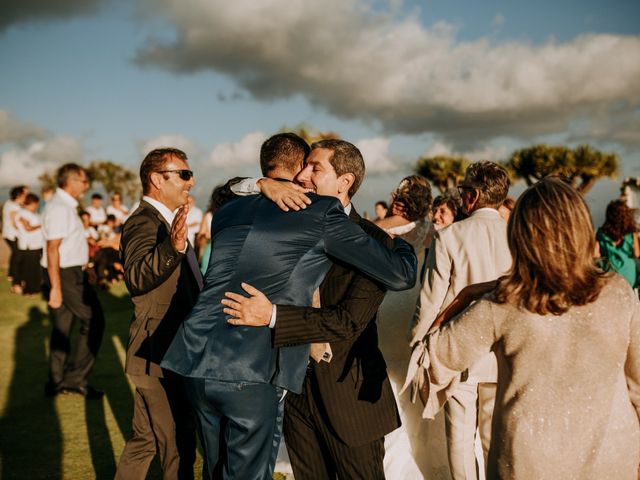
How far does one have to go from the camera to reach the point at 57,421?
18.2 feet

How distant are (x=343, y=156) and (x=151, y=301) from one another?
1.46 metres

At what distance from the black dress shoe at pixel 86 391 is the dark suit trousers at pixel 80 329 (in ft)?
0.14

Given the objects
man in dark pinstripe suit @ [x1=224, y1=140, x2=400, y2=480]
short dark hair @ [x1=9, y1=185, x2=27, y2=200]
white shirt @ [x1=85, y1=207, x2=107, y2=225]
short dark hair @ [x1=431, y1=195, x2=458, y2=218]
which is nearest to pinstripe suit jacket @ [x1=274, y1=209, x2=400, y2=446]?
man in dark pinstripe suit @ [x1=224, y1=140, x2=400, y2=480]

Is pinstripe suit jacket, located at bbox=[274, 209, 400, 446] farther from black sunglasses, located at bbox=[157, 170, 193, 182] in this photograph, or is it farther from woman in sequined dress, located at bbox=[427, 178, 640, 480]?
black sunglasses, located at bbox=[157, 170, 193, 182]

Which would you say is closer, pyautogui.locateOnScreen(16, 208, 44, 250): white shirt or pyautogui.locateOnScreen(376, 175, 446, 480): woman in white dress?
pyautogui.locateOnScreen(376, 175, 446, 480): woman in white dress

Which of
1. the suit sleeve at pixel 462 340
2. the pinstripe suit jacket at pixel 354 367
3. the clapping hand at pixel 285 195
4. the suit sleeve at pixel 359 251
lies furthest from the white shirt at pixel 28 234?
the suit sleeve at pixel 462 340

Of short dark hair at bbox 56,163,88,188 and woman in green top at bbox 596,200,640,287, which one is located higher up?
short dark hair at bbox 56,163,88,188

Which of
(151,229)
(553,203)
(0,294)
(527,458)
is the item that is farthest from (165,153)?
(0,294)

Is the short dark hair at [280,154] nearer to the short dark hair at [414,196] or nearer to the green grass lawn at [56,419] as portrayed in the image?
the short dark hair at [414,196]

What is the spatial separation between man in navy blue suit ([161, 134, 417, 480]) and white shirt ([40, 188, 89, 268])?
4.14 meters

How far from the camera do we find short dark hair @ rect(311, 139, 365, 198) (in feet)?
8.63

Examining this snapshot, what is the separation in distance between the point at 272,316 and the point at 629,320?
1275 mm

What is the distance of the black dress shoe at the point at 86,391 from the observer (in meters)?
6.18

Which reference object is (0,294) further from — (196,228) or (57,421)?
(57,421)
